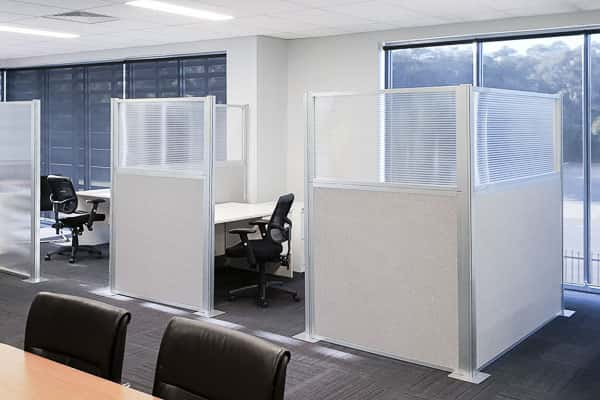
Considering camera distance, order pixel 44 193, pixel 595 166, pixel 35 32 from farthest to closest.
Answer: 1. pixel 44 193
2. pixel 35 32
3. pixel 595 166

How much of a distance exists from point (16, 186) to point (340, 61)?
Result: 10.4 ft

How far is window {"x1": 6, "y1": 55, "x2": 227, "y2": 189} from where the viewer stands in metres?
7.27

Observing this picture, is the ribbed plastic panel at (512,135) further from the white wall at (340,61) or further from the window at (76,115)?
the window at (76,115)

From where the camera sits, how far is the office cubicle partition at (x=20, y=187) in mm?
5543

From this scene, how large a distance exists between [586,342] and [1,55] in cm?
788

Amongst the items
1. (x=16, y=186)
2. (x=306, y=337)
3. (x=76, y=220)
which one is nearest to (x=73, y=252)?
(x=76, y=220)

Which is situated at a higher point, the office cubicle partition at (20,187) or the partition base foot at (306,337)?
the office cubicle partition at (20,187)

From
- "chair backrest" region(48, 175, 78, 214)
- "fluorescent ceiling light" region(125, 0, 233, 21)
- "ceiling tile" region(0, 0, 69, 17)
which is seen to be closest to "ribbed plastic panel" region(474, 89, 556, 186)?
"fluorescent ceiling light" region(125, 0, 233, 21)

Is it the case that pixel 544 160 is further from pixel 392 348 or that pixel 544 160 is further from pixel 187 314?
pixel 187 314

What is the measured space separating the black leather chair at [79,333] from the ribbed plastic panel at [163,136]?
8.41 feet

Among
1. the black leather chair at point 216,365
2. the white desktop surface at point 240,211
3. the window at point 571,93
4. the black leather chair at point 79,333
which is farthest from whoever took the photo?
the window at point 571,93

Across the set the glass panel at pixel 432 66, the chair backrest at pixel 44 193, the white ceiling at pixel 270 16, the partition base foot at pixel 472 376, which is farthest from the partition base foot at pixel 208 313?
the chair backrest at pixel 44 193

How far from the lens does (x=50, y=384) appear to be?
169 centimetres

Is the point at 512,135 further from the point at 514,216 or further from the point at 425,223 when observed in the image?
the point at 425,223
